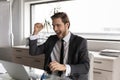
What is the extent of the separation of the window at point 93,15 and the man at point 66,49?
5.51ft

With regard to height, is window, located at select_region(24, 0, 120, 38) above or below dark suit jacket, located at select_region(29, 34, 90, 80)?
above

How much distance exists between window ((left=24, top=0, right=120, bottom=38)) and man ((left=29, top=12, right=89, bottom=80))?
1678mm

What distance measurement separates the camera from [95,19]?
344 centimetres

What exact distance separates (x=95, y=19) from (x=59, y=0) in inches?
35.1

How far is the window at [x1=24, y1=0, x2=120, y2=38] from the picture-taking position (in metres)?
3.23

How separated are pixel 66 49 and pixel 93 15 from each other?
1867 mm

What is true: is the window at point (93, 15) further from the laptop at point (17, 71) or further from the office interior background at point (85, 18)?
the laptop at point (17, 71)

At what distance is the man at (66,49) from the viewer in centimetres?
157

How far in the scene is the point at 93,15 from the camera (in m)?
3.46

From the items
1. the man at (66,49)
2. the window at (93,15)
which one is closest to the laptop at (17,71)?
the man at (66,49)

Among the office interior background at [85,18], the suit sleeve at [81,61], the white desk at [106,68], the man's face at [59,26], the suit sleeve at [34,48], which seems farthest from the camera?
the office interior background at [85,18]

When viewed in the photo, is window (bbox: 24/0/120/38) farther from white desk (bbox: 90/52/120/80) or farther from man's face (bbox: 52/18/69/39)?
man's face (bbox: 52/18/69/39)

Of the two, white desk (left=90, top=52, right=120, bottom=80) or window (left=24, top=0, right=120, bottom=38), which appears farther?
window (left=24, top=0, right=120, bottom=38)

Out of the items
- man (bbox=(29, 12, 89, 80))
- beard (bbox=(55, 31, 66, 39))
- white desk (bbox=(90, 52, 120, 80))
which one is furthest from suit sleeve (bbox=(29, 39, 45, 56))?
white desk (bbox=(90, 52, 120, 80))
